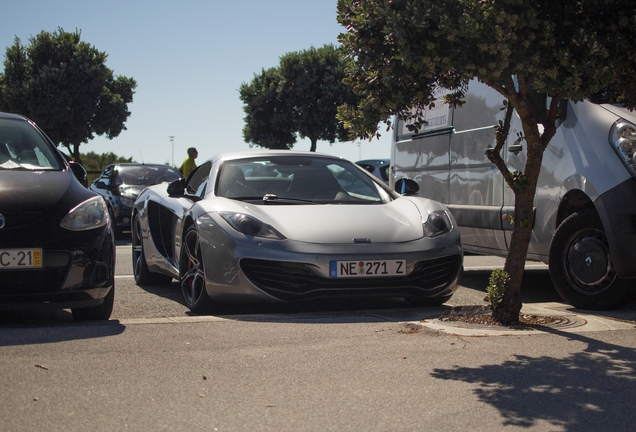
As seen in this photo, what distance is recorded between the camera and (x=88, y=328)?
5566mm

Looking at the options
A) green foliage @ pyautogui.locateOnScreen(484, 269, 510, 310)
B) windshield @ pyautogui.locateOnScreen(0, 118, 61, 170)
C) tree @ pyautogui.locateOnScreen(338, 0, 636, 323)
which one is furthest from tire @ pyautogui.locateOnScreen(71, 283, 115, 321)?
green foliage @ pyautogui.locateOnScreen(484, 269, 510, 310)

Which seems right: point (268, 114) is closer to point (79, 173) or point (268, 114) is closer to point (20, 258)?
point (79, 173)

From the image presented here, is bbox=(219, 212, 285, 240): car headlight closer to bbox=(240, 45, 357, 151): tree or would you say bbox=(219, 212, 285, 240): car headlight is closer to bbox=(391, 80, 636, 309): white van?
bbox=(391, 80, 636, 309): white van

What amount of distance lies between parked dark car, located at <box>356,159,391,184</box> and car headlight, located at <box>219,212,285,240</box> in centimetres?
1259

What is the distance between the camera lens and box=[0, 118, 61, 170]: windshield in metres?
6.32

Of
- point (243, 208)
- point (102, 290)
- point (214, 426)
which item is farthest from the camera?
point (243, 208)

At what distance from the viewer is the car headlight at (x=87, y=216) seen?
5.73 metres

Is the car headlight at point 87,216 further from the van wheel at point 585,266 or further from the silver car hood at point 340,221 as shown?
the van wheel at point 585,266

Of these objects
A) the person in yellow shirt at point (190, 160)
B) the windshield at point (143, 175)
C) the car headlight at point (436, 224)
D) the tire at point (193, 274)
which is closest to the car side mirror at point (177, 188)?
the tire at point (193, 274)

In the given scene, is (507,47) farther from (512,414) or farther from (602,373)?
(512,414)

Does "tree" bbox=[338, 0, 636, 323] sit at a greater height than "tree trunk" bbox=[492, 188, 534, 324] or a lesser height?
greater

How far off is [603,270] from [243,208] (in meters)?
2.73

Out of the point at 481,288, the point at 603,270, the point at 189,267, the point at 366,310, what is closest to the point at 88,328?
the point at 189,267

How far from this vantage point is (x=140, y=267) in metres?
8.78
